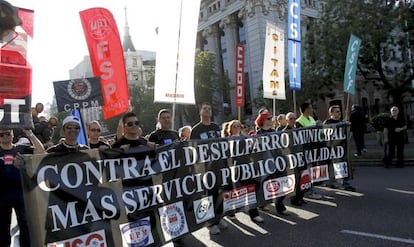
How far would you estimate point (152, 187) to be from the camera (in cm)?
500

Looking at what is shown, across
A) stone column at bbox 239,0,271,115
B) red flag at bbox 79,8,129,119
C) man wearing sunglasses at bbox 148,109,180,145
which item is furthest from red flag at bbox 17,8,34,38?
stone column at bbox 239,0,271,115

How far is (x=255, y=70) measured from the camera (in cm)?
4697

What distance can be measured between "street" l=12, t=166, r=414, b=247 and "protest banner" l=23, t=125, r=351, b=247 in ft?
1.33

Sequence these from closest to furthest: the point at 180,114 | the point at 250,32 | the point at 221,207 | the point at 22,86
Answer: the point at 22,86, the point at 221,207, the point at 250,32, the point at 180,114

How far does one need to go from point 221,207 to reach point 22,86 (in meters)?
2.98

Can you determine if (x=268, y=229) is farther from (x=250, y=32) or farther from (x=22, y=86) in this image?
(x=250, y=32)

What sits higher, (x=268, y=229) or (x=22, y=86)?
(x=22, y=86)

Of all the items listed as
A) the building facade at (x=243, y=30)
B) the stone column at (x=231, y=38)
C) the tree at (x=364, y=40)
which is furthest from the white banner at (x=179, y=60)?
the stone column at (x=231, y=38)

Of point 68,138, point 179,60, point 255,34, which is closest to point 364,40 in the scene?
point 179,60

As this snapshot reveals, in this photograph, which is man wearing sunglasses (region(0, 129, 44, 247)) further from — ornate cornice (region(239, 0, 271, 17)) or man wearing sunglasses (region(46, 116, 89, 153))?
ornate cornice (region(239, 0, 271, 17))

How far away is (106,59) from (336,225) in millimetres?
4651

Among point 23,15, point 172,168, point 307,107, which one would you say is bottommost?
point 172,168

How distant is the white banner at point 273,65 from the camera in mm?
10188

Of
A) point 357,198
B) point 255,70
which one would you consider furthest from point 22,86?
point 255,70
